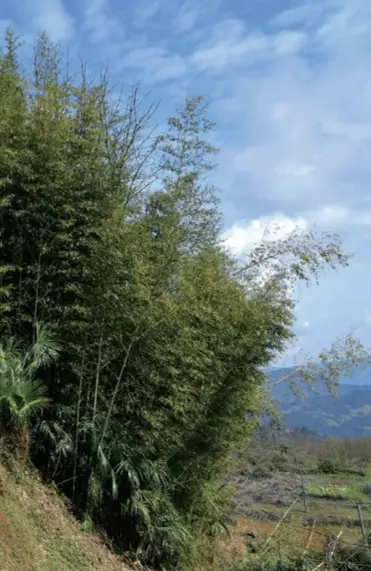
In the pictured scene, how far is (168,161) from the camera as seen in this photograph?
6938 millimetres

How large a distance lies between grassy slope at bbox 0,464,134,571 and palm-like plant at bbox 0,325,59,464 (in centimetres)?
32

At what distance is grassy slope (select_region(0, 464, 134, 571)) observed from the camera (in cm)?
414

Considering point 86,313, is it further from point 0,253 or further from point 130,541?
point 130,541

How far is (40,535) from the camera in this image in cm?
471

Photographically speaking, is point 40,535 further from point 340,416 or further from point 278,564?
point 340,416

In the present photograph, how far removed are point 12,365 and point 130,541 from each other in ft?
7.50

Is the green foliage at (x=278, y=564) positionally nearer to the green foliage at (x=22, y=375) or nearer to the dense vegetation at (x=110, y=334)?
the dense vegetation at (x=110, y=334)

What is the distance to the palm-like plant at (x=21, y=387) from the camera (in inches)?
195

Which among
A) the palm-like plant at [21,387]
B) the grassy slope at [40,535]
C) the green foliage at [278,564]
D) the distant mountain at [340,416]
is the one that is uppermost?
the palm-like plant at [21,387]

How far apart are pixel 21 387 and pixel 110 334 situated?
104 centimetres

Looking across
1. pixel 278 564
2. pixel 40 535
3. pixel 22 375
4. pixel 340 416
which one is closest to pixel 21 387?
pixel 22 375

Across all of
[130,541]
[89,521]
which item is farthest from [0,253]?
[130,541]

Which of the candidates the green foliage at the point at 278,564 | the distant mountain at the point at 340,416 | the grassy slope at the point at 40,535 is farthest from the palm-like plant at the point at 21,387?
the distant mountain at the point at 340,416

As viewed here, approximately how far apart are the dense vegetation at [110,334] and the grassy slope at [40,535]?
0.28m
